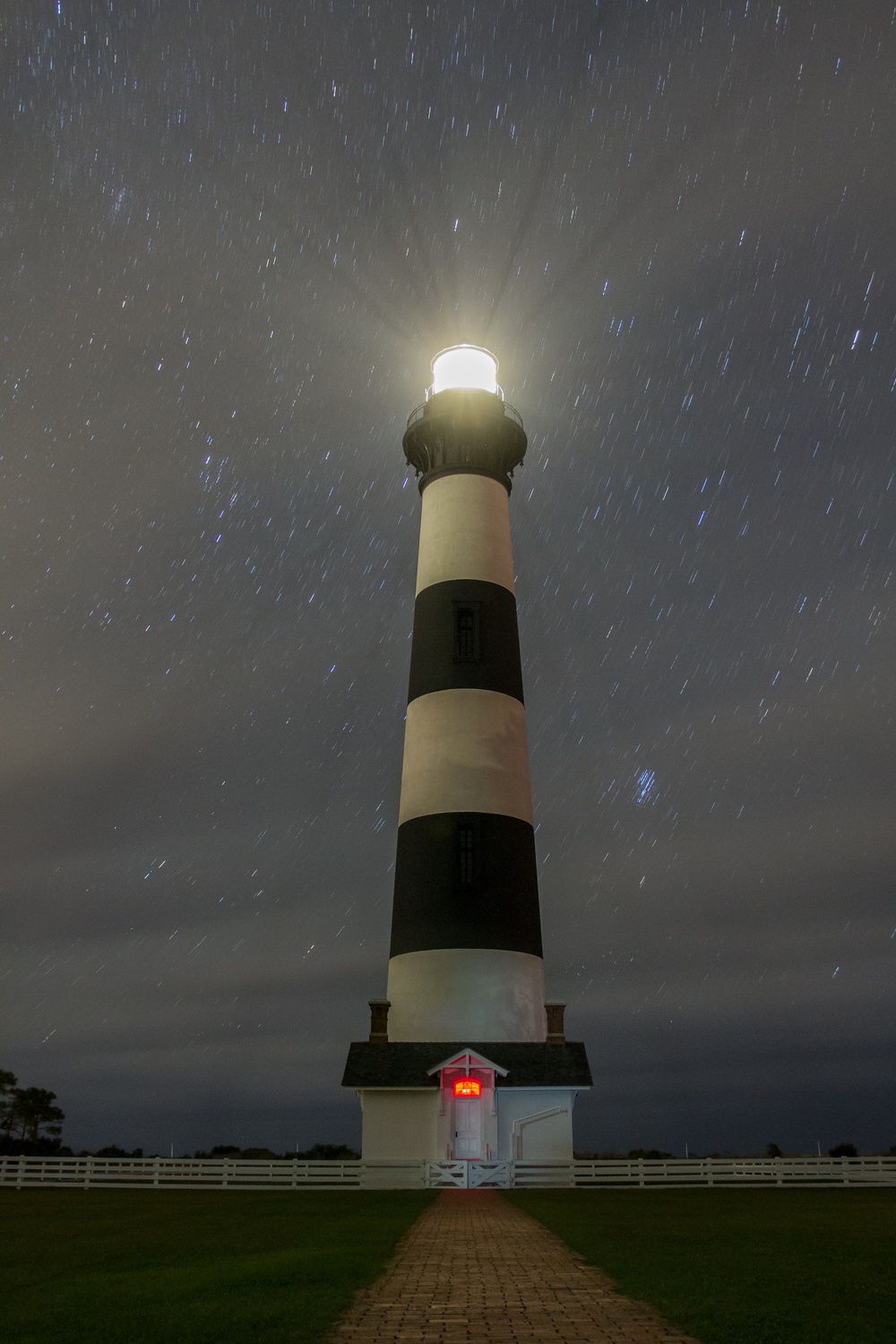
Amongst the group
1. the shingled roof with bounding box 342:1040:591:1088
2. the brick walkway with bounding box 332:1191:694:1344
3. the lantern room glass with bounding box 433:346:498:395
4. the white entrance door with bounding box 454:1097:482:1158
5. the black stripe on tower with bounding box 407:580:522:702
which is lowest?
the brick walkway with bounding box 332:1191:694:1344

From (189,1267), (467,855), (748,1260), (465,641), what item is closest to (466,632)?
(465,641)

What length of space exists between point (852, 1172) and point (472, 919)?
44.7 ft

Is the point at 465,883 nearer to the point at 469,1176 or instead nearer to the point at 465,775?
the point at 465,775

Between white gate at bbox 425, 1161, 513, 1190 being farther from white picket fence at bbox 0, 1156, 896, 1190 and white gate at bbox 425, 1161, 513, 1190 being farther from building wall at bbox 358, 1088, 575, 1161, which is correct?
building wall at bbox 358, 1088, 575, 1161

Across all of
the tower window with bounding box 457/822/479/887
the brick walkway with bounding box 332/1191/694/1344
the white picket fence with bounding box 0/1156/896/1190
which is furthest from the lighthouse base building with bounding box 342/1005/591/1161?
the brick walkway with bounding box 332/1191/694/1344

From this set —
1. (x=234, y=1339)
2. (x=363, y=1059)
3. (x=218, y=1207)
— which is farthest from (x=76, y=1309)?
(x=363, y=1059)

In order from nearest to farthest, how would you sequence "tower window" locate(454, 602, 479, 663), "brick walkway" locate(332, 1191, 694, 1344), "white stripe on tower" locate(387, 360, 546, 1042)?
"brick walkway" locate(332, 1191, 694, 1344)
"white stripe on tower" locate(387, 360, 546, 1042)
"tower window" locate(454, 602, 479, 663)

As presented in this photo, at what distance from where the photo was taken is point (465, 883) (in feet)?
95.1

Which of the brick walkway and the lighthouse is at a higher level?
the lighthouse

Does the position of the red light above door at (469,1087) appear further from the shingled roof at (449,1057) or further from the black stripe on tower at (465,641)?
the black stripe on tower at (465,641)

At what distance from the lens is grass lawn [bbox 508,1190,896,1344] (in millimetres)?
8719

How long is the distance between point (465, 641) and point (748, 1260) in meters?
21.3

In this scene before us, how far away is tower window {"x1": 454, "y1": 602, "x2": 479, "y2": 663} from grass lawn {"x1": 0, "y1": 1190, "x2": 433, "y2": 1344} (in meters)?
14.9

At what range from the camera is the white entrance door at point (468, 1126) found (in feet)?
90.5
